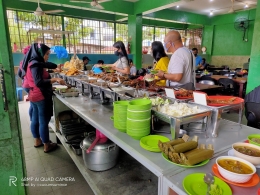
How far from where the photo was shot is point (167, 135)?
1.34 meters

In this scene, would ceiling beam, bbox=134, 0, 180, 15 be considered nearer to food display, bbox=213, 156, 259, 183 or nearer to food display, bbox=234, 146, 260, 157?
food display, bbox=234, 146, 260, 157

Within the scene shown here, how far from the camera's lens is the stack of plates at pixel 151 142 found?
1099 mm

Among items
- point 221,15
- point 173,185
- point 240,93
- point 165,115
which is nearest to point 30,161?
point 165,115

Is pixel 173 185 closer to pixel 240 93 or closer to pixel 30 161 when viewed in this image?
pixel 30 161

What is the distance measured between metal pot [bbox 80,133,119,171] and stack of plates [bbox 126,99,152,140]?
27.1 inches

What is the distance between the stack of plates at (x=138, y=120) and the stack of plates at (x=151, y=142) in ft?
0.14

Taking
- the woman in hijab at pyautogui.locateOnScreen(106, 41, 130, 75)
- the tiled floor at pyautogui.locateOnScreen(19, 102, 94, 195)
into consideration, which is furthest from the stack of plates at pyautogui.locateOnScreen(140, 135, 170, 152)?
the woman in hijab at pyautogui.locateOnScreen(106, 41, 130, 75)

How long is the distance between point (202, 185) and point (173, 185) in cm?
13

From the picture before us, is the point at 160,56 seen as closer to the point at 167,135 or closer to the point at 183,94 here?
the point at 183,94

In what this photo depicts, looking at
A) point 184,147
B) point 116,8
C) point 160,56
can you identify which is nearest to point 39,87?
point 160,56

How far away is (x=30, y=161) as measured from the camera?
2.57 meters

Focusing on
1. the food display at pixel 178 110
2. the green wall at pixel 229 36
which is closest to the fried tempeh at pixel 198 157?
the food display at pixel 178 110

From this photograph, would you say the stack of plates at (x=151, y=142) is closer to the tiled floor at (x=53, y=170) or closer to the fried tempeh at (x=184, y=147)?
the fried tempeh at (x=184, y=147)

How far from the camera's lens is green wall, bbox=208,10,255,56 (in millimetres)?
8641
